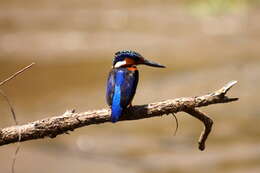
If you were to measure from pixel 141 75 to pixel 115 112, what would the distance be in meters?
7.32

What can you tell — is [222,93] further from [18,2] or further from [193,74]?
[18,2]

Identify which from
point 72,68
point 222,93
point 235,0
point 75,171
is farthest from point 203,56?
point 222,93

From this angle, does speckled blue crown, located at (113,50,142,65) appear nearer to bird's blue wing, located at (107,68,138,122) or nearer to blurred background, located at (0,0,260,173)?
bird's blue wing, located at (107,68,138,122)

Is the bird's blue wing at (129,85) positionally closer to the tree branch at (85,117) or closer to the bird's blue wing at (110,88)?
the bird's blue wing at (110,88)

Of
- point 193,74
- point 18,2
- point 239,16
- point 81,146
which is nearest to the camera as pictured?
point 81,146

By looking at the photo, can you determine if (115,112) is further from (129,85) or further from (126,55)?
(126,55)

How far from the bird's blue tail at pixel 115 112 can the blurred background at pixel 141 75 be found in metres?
4.73

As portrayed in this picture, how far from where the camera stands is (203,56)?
1175cm

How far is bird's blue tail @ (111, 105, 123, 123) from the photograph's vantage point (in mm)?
3549

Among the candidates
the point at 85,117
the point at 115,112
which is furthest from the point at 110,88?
the point at 85,117

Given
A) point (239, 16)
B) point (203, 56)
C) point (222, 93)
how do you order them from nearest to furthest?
point (222, 93) → point (203, 56) → point (239, 16)

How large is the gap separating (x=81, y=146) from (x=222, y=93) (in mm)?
5732

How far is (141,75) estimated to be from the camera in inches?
428

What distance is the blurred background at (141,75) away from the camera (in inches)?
339
